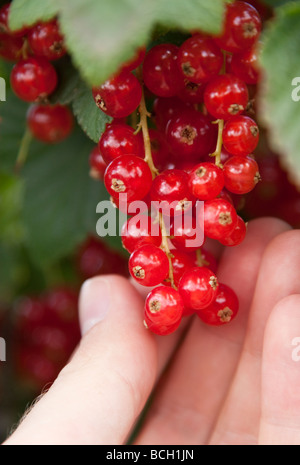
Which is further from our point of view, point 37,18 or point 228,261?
point 228,261

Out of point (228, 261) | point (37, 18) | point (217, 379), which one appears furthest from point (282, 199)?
point (37, 18)

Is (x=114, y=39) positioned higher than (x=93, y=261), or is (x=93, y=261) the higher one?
(x=114, y=39)

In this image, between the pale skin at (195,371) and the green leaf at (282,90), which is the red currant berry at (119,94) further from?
the pale skin at (195,371)

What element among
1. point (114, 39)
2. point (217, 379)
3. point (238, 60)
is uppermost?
point (114, 39)

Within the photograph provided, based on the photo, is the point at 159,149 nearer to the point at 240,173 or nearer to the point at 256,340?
the point at 240,173

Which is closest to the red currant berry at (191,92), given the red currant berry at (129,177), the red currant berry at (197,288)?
the red currant berry at (129,177)

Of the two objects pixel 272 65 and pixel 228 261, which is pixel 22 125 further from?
pixel 272 65
